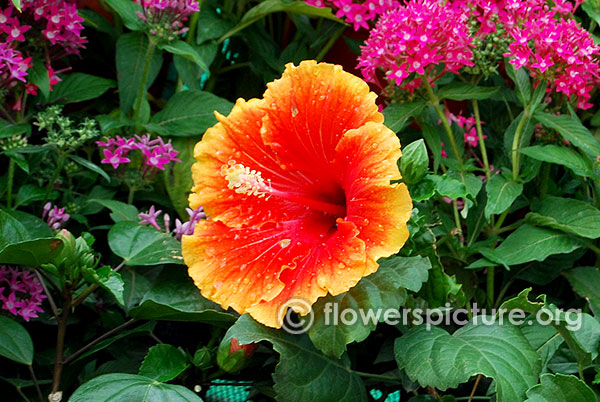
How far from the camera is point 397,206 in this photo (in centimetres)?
80

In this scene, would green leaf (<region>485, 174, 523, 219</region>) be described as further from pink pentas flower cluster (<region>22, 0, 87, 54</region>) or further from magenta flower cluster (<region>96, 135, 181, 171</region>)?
pink pentas flower cluster (<region>22, 0, 87, 54</region>)

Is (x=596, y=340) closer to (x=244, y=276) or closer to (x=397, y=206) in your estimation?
(x=397, y=206)

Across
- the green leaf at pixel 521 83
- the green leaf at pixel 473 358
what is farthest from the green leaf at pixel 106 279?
the green leaf at pixel 521 83

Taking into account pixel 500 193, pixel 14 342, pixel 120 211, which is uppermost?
pixel 500 193

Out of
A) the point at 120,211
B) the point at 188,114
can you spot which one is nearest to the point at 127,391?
the point at 120,211

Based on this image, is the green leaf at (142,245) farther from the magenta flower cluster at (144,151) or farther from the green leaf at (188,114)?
the green leaf at (188,114)

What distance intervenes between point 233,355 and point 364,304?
20 cm

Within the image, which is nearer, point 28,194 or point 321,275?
point 321,275

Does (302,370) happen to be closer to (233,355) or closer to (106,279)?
(233,355)

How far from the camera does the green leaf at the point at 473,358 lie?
2.53ft

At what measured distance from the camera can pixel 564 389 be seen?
0.78 meters

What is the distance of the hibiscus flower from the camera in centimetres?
81

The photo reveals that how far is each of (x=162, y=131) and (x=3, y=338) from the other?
0.43 m

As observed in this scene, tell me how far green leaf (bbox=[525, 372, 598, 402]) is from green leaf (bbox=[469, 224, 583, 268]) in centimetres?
26
